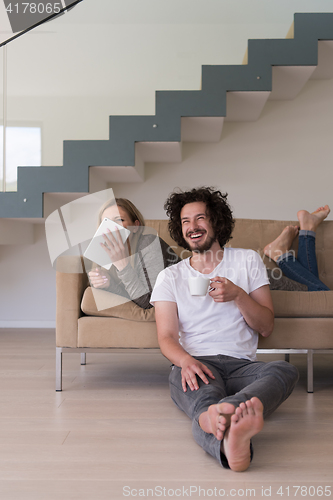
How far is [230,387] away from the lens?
1457 mm

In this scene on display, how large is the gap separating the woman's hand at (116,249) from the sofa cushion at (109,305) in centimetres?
14

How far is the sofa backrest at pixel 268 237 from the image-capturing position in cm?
254

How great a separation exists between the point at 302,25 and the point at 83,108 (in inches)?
68.9

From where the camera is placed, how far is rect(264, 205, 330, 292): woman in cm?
225

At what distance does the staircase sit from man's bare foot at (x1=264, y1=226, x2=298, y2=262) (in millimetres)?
951

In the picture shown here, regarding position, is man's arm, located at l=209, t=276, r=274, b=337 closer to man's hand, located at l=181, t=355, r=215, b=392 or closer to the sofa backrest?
man's hand, located at l=181, t=355, r=215, b=392

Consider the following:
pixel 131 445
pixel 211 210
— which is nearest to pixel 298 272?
pixel 211 210

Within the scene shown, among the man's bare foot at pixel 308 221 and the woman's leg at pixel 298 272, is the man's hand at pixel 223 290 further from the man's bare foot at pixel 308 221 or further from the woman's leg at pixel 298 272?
the man's bare foot at pixel 308 221

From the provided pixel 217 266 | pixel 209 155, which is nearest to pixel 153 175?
pixel 209 155

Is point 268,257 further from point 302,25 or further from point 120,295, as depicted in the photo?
point 302,25

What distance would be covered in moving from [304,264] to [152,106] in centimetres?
195

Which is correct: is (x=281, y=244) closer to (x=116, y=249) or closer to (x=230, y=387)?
(x=116, y=249)

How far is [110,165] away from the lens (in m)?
2.85

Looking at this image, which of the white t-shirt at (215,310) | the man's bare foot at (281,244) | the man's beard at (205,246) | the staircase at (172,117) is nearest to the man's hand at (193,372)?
→ the white t-shirt at (215,310)
